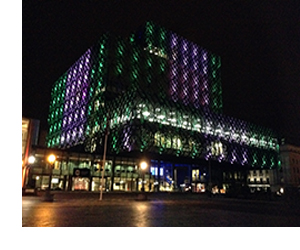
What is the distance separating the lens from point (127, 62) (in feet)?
217

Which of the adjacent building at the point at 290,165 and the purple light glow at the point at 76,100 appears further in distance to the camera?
the adjacent building at the point at 290,165

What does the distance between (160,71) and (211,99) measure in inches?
951

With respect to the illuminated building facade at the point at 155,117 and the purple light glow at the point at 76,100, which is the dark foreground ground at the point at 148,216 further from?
the purple light glow at the point at 76,100

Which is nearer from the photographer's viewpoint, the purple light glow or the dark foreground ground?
the dark foreground ground

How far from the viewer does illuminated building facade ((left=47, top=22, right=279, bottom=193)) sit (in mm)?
49625

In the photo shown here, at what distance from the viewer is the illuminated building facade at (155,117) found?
163 ft

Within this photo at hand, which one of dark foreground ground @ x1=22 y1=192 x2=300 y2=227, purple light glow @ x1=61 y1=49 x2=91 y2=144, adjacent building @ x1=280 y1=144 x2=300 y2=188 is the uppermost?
purple light glow @ x1=61 y1=49 x2=91 y2=144

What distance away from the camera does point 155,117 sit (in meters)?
51.0

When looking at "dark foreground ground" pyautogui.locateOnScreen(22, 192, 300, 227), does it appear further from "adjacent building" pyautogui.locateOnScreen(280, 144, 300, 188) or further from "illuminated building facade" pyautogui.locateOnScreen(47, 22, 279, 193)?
"adjacent building" pyautogui.locateOnScreen(280, 144, 300, 188)

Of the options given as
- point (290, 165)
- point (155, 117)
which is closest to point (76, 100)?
point (155, 117)

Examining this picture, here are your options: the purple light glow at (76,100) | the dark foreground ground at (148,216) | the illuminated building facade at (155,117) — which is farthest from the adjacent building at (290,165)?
the dark foreground ground at (148,216)

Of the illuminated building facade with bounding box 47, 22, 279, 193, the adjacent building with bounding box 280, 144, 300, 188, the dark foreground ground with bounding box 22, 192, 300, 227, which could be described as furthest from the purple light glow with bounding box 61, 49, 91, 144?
the adjacent building with bounding box 280, 144, 300, 188

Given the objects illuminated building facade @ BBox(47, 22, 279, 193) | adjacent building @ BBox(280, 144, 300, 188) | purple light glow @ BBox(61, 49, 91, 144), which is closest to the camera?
illuminated building facade @ BBox(47, 22, 279, 193)
